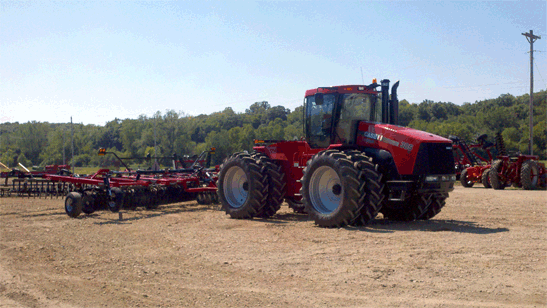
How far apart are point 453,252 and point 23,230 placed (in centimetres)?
734

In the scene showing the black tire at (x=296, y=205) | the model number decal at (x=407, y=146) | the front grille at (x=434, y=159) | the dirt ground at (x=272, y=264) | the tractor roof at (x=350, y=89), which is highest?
the tractor roof at (x=350, y=89)

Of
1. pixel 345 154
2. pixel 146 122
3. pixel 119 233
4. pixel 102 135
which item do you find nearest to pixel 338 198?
pixel 345 154

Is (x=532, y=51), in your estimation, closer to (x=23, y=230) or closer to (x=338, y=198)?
(x=338, y=198)

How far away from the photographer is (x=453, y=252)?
6.34m

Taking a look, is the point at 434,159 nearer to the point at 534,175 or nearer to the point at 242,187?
the point at 242,187

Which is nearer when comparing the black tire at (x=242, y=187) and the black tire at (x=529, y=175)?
the black tire at (x=242, y=187)

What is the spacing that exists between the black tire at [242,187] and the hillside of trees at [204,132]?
31204 millimetres

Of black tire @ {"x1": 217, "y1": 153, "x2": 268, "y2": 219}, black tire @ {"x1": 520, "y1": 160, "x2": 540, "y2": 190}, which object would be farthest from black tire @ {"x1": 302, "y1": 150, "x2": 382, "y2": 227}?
black tire @ {"x1": 520, "y1": 160, "x2": 540, "y2": 190}

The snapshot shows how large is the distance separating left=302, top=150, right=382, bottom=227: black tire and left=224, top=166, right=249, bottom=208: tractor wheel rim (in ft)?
7.36

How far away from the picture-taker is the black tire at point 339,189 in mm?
8305

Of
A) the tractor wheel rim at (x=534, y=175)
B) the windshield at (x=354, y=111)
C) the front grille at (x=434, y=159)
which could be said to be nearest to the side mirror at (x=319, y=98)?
the windshield at (x=354, y=111)

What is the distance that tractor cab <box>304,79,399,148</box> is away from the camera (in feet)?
32.0

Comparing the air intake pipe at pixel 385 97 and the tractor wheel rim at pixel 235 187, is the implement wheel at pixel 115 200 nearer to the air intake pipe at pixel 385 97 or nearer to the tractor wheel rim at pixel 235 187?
the tractor wheel rim at pixel 235 187

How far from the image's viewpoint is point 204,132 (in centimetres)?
5550
